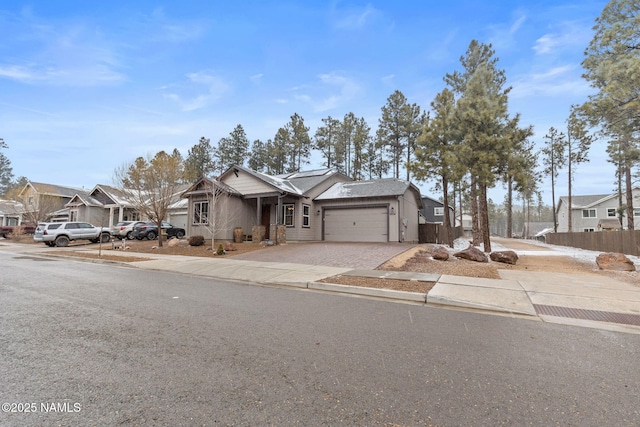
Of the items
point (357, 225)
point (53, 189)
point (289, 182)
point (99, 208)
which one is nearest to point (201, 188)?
point (289, 182)

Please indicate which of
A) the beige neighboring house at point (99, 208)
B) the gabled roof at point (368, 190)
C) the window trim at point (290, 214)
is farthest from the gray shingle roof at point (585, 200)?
the beige neighboring house at point (99, 208)

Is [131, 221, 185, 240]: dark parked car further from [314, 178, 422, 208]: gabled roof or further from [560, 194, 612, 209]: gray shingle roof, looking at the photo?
[560, 194, 612, 209]: gray shingle roof

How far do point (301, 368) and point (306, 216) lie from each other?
57.2ft

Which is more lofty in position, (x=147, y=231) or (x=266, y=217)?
(x=266, y=217)

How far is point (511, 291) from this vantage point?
6926 mm

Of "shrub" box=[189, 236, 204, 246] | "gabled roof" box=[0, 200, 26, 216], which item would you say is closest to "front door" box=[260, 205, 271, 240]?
"shrub" box=[189, 236, 204, 246]

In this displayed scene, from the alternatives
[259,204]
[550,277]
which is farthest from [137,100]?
[550,277]

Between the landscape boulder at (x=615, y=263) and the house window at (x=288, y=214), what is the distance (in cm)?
1518

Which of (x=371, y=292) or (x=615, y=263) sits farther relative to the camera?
(x=615, y=263)

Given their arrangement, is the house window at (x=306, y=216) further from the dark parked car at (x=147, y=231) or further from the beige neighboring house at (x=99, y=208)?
the beige neighboring house at (x=99, y=208)

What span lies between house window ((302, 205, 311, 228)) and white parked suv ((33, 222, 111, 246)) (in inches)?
539

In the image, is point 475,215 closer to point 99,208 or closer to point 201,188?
point 201,188

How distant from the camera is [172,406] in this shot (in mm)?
2275

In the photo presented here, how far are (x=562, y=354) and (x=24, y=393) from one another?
216 inches
